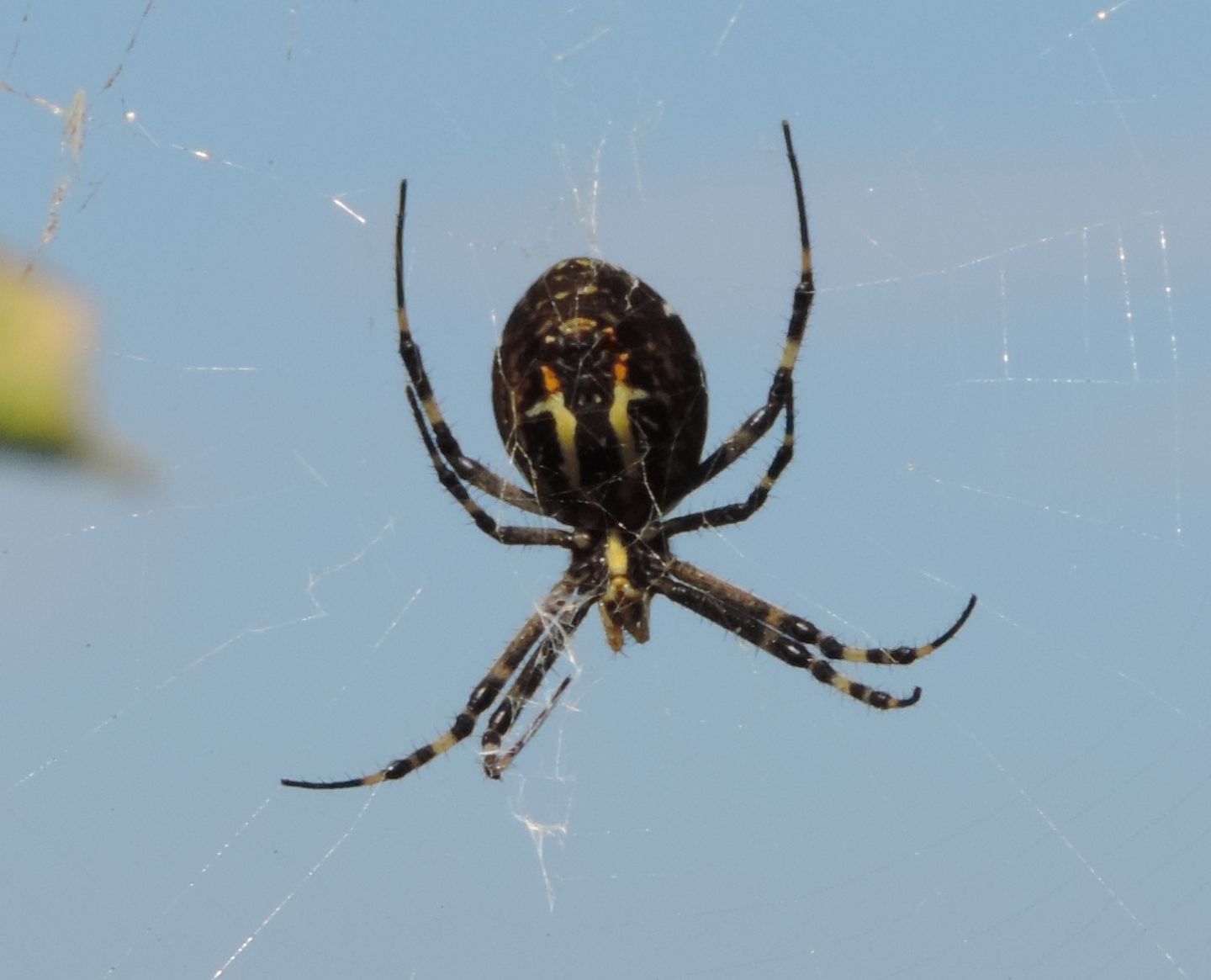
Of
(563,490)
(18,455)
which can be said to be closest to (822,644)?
(563,490)

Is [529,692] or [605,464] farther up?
[605,464]

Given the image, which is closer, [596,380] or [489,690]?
[596,380]

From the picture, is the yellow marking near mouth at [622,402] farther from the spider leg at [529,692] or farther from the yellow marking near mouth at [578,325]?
the spider leg at [529,692]

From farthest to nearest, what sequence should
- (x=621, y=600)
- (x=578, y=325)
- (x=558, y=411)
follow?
1. (x=621, y=600)
2. (x=558, y=411)
3. (x=578, y=325)

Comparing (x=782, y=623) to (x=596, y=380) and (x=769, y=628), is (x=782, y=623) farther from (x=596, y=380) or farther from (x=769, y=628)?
(x=596, y=380)

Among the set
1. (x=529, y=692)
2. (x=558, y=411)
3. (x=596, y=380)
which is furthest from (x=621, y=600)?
(x=596, y=380)

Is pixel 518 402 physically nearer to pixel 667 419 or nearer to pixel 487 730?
pixel 667 419

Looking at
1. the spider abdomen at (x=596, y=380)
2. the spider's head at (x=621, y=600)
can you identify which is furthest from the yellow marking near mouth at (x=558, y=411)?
the spider's head at (x=621, y=600)

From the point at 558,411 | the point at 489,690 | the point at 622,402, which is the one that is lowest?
the point at 489,690
